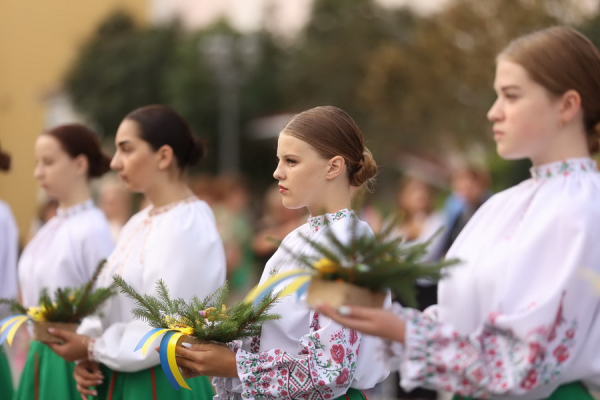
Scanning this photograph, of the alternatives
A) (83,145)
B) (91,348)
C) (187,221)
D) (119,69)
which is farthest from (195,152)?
(119,69)

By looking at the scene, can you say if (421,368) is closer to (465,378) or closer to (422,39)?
(465,378)

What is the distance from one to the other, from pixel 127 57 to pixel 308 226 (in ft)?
140

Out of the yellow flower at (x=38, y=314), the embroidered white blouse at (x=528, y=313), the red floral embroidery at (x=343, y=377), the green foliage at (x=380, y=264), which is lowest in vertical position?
the red floral embroidery at (x=343, y=377)

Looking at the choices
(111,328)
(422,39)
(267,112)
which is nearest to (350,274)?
(111,328)

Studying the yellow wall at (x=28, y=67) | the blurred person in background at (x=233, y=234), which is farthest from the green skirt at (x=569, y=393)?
the yellow wall at (x=28, y=67)

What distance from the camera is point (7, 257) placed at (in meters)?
5.22

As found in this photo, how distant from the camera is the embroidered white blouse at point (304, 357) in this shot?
3.05m

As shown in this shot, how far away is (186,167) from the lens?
14.5 ft

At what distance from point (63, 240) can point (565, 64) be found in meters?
3.06

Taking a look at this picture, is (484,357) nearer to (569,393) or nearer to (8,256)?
(569,393)

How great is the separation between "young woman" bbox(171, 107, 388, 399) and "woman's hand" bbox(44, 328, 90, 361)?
0.92 m

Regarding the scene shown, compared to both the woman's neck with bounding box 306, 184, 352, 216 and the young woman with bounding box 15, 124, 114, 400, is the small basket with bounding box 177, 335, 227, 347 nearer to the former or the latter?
the woman's neck with bounding box 306, 184, 352, 216

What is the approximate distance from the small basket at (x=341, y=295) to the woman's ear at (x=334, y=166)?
2.94ft

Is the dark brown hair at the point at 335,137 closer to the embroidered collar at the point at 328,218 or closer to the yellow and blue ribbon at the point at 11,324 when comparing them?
the embroidered collar at the point at 328,218
